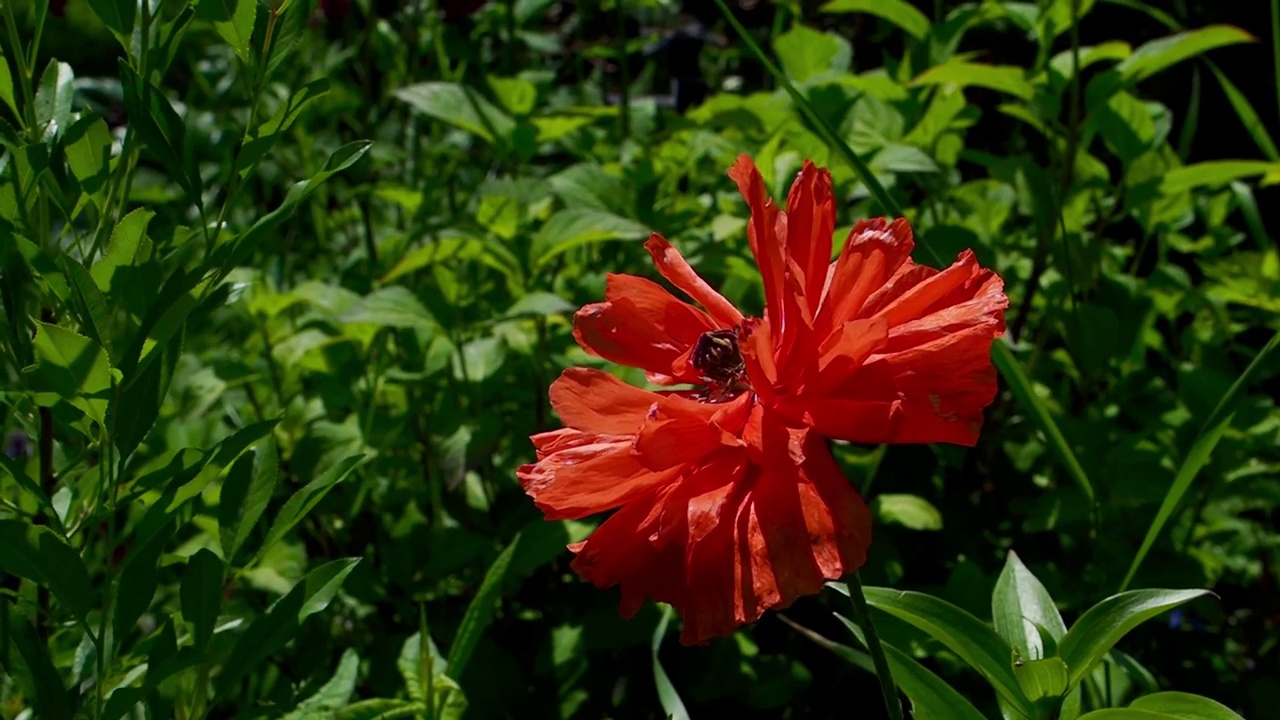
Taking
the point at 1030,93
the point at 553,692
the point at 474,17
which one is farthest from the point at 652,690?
the point at 474,17

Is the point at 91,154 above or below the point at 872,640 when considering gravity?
above

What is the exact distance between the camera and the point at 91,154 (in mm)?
780

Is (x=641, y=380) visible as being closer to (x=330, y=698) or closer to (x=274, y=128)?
(x=330, y=698)

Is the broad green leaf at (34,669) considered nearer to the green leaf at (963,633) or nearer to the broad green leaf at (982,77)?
the green leaf at (963,633)

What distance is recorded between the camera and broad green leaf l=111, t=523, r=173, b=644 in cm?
74

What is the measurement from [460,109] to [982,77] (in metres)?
0.62

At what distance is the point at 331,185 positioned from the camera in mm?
2508

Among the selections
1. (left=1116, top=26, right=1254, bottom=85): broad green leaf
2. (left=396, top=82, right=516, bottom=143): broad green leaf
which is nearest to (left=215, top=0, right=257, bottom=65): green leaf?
(left=396, top=82, right=516, bottom=143): broad green leaf

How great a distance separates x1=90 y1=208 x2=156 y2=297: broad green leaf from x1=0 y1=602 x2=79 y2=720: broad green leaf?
0.22m

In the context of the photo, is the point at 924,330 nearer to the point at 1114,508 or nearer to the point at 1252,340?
the point at 1114,508

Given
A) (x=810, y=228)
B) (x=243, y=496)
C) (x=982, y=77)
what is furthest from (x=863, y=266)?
(x=982, y=77)

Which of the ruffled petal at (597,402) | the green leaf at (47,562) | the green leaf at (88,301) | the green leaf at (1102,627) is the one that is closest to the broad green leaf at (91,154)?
the green leaf at (88,301)

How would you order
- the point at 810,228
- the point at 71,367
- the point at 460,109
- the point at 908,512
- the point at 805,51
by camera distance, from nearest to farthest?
1. the point at 71,367
2. the point at 810,228
3. the point at 908,512
4. the point at 460,109
5. the point at 805,51

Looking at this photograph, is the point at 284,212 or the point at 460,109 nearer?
the point at 284,212
